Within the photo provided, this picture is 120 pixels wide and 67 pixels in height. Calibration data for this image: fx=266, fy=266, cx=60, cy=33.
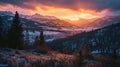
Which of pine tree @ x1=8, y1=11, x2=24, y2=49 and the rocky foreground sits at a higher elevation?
pine tree @ x1=8, y1=11, x2=24, y2=49

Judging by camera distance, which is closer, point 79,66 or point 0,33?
point 79,66

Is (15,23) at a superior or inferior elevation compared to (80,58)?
superior

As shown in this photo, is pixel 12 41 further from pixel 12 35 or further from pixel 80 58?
pixel 80 58

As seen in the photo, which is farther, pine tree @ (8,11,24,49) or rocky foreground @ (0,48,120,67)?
pine tree @ (8,11,24,49)

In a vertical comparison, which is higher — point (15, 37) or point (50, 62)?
point (15, 37)

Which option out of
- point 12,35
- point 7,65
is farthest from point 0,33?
point 7,65

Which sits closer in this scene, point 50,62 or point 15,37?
point 50,62

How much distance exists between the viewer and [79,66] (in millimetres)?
17922

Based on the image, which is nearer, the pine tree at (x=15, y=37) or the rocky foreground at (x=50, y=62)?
the rocky foreground at (x=50, y=62)

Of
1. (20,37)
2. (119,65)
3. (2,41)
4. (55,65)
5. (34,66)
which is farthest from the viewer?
(20,37)

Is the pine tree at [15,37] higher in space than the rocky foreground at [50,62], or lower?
higher

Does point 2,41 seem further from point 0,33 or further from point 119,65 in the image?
point 119,65

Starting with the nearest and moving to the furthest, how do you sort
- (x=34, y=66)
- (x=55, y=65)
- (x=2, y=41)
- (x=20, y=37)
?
1. (x=34, y=66)
2. (x=55, y=65)
3. (x=2, y=41)
4. (x=20, y=37)

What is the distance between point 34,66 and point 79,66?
10.0 feet
